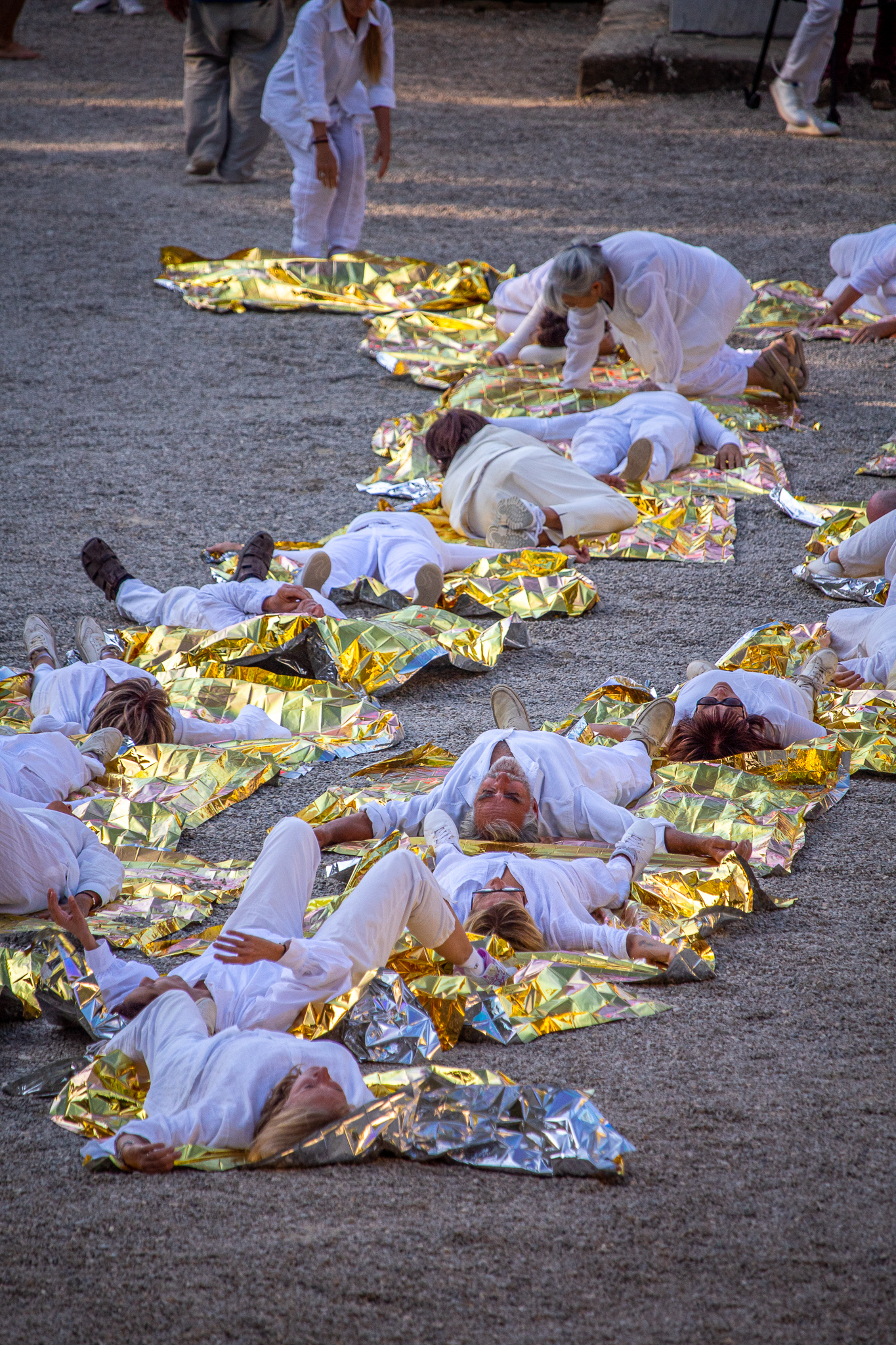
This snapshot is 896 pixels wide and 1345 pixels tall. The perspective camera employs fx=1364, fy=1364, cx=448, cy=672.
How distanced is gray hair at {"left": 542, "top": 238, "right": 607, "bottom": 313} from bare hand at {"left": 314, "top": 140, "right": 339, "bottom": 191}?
224 centimetres

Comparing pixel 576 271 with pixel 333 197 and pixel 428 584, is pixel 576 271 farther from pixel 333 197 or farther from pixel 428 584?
pixel 333 197

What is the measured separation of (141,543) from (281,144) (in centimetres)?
773

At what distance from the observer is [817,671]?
4137 millimetres

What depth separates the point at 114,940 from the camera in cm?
299

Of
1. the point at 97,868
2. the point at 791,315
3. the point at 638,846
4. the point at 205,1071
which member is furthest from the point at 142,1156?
the point at 791,315

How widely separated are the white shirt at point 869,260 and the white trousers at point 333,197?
2.79 meters

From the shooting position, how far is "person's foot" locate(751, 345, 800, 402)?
6.37 m

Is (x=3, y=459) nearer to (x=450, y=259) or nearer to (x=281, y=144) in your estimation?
(x=450, y=259)

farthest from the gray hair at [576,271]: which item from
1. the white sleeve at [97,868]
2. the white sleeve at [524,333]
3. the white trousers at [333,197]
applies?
the white sleeve at [97,868]

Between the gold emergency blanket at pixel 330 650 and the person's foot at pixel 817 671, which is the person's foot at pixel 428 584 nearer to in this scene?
the gold emergency blanket at pixel 330 650

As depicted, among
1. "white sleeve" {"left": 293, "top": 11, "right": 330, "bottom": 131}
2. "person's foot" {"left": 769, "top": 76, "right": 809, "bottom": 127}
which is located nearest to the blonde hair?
"white sleeve" {"left": 293, "top": 11, "right": 330, "bottom": 131}

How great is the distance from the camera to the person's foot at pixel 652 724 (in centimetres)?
376

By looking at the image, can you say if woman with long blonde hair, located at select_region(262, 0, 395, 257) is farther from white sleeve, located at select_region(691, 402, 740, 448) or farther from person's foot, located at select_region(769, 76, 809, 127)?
person's foot, located at select_region(769, 76, 809, 127)

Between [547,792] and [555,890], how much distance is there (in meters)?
0.41
